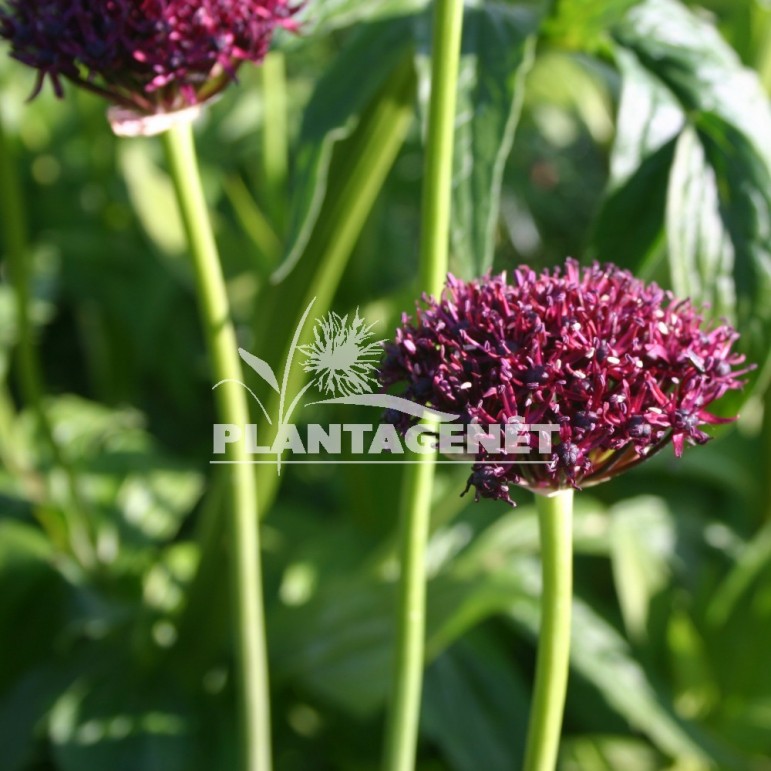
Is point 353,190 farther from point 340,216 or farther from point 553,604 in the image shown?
point 553,604

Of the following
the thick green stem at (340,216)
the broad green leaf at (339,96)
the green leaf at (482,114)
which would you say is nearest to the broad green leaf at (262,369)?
the thick green stem at (340,216)

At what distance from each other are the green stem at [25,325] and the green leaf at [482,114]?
50cm

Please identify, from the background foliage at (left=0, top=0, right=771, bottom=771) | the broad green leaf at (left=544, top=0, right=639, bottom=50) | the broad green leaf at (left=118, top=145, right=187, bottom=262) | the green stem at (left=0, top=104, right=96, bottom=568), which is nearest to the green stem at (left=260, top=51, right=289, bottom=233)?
the background foliage at (left=0, top=0, right=771, bottom=771)

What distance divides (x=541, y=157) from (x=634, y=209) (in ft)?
4.63

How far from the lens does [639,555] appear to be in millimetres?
1235

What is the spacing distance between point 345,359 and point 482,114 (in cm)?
20

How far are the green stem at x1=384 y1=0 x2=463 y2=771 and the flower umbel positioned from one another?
0.22 feet

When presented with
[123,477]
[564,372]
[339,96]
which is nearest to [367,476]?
[123,477]

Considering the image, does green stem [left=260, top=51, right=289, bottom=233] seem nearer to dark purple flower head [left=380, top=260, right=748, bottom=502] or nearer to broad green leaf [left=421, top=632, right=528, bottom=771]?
broad green leaf [left=421, top=632, right=528, bottom=771]

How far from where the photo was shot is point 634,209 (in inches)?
32.3

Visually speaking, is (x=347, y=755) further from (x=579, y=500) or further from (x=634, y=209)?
(x=634, y=209)

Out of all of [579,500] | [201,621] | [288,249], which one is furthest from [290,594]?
[288,249]

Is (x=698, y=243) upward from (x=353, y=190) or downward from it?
downward

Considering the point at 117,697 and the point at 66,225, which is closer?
the point at 117,697
